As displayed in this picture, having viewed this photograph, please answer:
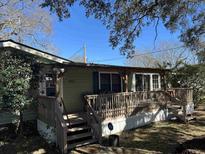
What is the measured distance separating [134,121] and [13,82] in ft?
21.7

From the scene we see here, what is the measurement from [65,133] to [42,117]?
8.09 ft

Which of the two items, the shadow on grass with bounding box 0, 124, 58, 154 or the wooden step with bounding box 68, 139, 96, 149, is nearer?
the shadow on grass with bounding box 0, 124, 58, 154

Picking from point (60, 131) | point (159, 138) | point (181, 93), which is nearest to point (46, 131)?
point (60, 131)

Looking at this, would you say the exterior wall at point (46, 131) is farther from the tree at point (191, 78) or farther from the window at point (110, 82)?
the tree at point (191, 78)

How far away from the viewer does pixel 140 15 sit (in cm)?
1152

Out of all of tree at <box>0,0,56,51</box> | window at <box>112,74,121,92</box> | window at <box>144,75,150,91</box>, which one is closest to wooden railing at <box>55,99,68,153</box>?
window at <box>112,74,121,92</box>

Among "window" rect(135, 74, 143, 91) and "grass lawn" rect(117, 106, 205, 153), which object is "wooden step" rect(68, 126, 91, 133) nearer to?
"grass lawn" rect(117, 106, 205, 153)

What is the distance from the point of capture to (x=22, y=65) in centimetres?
973

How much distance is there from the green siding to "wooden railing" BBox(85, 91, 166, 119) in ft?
7.98

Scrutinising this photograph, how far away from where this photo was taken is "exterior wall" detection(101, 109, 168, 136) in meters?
11.3

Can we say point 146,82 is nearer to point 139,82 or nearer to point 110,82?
point 139,82

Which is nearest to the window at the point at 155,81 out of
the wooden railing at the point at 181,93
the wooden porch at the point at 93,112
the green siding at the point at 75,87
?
the wooden railing at the point at 181,93

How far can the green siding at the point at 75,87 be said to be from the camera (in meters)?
12.8

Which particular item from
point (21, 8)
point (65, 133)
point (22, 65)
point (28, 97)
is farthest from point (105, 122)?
point (21, 8)
